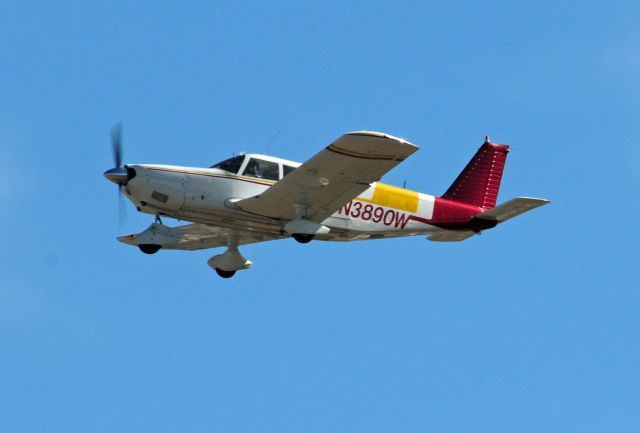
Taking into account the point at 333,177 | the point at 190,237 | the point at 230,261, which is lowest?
the point at 230,261

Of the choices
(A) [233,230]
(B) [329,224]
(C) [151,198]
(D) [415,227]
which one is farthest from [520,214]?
(C) [151,198]

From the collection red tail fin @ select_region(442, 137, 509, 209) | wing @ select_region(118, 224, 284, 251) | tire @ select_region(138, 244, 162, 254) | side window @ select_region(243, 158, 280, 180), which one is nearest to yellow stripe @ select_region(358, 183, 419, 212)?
red tail fin @ select_region(442, 137, 509, 209)

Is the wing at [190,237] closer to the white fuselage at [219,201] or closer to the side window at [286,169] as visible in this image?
the white fuselage at [219,201]

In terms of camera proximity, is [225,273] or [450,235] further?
[450,235]

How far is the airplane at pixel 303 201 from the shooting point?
24406mm

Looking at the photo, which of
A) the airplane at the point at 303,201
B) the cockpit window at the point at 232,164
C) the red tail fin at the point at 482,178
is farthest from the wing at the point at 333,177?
the red tail fin at the point at 482,178

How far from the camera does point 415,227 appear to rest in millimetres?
27516

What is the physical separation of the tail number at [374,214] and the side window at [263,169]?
1600 mm

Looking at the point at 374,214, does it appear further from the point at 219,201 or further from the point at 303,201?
the point at 219,201

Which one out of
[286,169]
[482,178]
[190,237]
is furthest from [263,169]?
[482,178]

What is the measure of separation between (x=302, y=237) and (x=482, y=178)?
5130 mm

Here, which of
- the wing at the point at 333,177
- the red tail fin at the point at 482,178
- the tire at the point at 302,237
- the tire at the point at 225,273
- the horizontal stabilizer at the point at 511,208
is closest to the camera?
the wing at the point at 333,177

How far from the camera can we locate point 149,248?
27.0 meters

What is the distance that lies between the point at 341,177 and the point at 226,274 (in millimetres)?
4555
